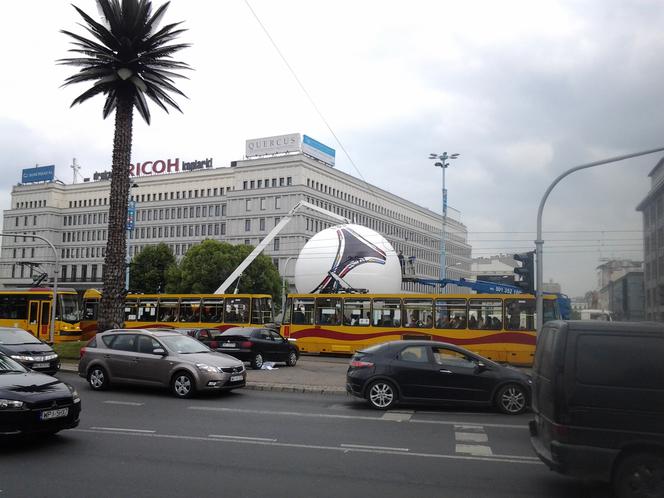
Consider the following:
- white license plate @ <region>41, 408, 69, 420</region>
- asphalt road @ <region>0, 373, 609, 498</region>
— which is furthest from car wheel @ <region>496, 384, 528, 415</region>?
white license plate @ <region>41, 408, 69, 420</region>

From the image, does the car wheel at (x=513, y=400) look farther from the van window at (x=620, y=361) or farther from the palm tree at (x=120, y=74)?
the palm tree at (x=120, y=74)

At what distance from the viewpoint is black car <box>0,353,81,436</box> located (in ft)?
25.2

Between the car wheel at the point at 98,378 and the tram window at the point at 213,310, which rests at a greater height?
the tram window at the point at 213,310

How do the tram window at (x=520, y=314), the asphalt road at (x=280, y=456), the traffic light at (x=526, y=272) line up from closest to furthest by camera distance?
the asphalt road at (x=280, y=456)
the traffic light at (x=526, y=272)
the tram window at (x=520, y=314)

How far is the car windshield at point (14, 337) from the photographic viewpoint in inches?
643

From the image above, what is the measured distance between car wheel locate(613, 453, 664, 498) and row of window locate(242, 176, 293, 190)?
259ft

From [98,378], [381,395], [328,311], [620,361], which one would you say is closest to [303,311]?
[328,311]

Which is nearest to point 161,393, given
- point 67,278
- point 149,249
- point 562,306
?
point 562,306

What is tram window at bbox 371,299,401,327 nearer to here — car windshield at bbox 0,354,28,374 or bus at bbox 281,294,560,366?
bus at bbox 281,294,560,366

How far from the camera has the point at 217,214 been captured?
91.9 meters

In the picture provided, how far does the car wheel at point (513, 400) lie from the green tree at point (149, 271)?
58.7m

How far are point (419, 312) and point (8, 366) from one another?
1913cm

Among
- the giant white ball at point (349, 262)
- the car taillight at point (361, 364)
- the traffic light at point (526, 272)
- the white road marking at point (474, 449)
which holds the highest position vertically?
the giant white ball at point (349, 262)

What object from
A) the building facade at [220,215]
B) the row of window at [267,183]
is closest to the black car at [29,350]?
the building facade at [220,215]
